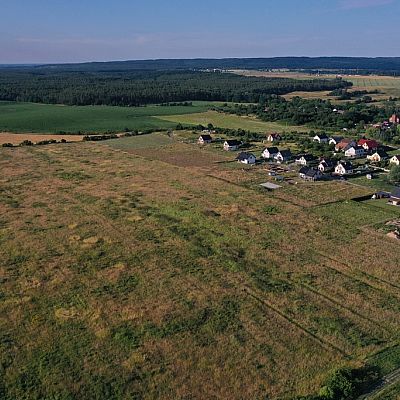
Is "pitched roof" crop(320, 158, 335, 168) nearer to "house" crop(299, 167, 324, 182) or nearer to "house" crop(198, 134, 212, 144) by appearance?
"house" crop(299, 167, 324, 182)

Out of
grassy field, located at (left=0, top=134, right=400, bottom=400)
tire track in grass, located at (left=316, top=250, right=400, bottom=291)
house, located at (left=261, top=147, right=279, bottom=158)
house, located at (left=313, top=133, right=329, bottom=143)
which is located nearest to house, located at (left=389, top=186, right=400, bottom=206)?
grassy field, located at (left=0, top=134, right=400, bottom=400)

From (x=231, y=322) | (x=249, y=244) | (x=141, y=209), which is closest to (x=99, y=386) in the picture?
(x=231, y=322)

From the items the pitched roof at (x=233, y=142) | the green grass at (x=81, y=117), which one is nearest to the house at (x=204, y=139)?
the pitched roof at (x=233, y=142)

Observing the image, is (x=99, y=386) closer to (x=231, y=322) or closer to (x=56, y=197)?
(x=231, y=322)

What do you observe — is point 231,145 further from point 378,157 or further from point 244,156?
point 378,157

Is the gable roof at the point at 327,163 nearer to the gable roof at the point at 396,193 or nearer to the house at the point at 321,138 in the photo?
the gable roof at the point at 396,193
